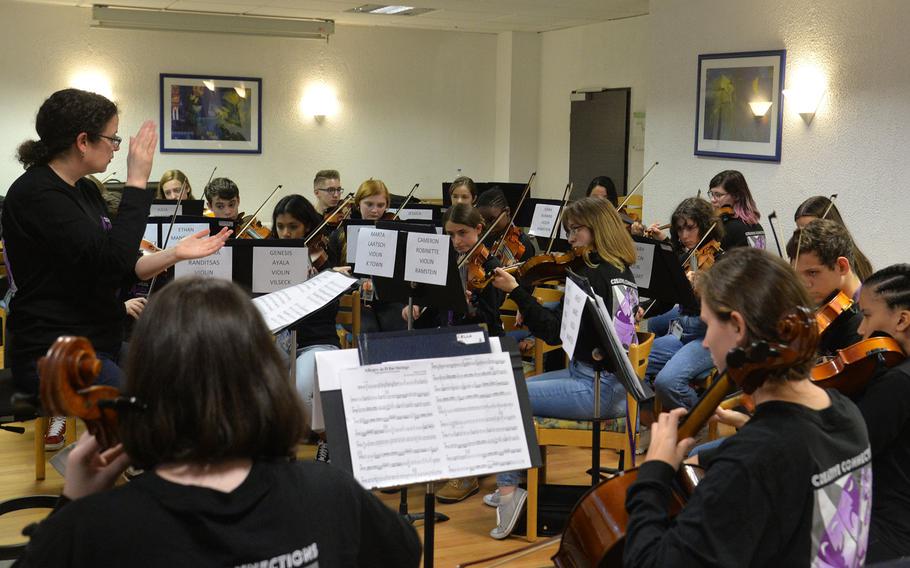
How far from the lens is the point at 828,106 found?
557 centimetres

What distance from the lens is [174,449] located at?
3.96 feet

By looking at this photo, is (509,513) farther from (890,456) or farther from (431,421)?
(890,456)

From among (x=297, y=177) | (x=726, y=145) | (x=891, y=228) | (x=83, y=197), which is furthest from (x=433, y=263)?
(x=297, y=177)

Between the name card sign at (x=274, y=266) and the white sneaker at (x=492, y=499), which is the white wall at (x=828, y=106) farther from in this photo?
the name card sign at (x=274, y=266)

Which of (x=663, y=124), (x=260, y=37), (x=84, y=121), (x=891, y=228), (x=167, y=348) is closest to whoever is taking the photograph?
(x=167, y=348)

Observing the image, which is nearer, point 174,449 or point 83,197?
point 174,449

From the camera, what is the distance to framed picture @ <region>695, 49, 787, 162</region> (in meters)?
5.98

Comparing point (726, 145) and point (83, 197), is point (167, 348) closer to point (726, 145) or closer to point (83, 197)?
point (83, 197)

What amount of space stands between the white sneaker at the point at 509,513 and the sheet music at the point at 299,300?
1012 millimetres

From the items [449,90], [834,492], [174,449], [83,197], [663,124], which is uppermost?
[449,90]

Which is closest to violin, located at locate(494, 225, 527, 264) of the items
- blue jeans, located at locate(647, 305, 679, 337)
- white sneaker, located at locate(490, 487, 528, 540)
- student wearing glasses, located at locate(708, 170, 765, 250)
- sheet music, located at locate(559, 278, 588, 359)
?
blue jeans, located at locate(647, 305, 679, 337)

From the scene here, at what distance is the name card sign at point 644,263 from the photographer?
13.9 ft

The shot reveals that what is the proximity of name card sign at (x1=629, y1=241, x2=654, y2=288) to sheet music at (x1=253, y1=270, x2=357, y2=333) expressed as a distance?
163 centimetres

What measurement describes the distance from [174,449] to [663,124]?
6236 millimetres
